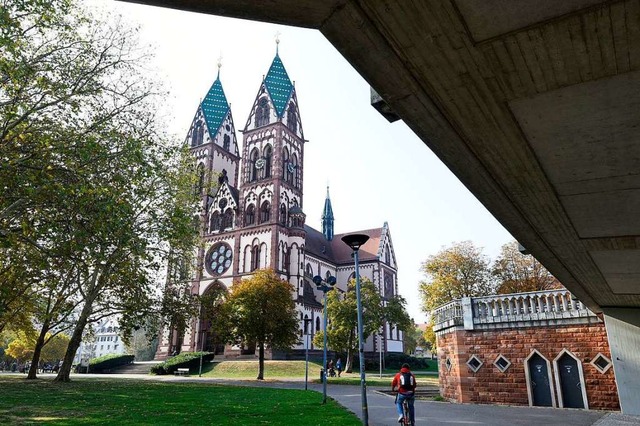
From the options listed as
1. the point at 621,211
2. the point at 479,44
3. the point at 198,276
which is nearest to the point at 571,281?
the point at 621,211

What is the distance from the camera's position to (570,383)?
14375 mm

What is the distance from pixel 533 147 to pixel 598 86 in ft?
3.27

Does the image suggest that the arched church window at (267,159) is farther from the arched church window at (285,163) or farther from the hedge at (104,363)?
the hedge at (104,363)

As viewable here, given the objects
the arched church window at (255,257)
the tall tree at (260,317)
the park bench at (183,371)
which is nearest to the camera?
the tall tree at (260,317)

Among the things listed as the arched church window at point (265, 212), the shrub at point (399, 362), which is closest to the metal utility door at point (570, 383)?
the arched church window at point (265, 212)

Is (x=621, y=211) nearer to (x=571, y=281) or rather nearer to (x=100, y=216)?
(x=571, y=281)

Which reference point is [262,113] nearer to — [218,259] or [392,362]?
[218,259]

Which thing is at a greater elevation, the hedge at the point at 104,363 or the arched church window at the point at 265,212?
the arched church window at the point at 265,212

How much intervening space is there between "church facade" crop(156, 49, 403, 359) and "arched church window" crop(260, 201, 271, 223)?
0.38ft

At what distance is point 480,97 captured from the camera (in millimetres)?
3137

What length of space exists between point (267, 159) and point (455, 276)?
85.7ft

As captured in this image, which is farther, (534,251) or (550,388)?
(550,388)

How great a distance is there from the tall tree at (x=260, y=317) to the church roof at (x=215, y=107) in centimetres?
3133

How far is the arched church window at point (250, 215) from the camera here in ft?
161
